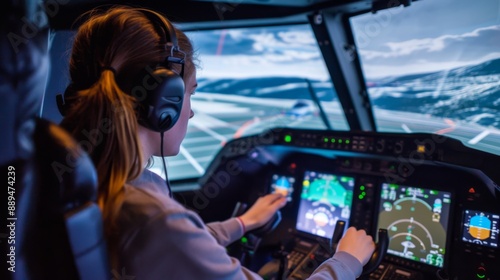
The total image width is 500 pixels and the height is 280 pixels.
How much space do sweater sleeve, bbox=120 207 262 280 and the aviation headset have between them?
0.24 m

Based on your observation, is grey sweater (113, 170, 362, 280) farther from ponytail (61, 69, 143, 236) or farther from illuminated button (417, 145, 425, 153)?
illuminated button (417, 145, 425, 153)

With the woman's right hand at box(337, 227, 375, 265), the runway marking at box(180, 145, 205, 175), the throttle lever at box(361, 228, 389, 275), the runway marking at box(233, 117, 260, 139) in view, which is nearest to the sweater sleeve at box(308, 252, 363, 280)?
the woman's right hand at box(337, 227, 375, 265)

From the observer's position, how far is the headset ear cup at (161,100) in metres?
0.89

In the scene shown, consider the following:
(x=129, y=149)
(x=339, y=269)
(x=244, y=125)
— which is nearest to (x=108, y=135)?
(x=129, y=149)

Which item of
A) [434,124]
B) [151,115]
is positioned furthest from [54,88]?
[434,124]

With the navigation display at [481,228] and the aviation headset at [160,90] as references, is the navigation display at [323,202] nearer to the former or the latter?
the navigation display at [481,228]

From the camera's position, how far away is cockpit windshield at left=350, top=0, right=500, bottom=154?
2.22 m

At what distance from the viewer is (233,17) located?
97.5 inches

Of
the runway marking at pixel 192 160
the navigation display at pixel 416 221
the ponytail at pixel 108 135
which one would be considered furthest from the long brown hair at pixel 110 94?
the runway marking at pixel 192 160

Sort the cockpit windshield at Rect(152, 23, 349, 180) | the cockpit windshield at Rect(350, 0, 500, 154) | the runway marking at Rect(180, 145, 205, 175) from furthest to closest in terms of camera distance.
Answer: the runway marking at Rect(180, 145, 205, 175), the cockpit windshield at Rect(152, 23, 349, 180), the cockpit windshield at Rect(350, 0, 500, 154)

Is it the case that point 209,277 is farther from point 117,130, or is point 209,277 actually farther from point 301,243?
point 301,243

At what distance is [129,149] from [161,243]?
0.21 meters

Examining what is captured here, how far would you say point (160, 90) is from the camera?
90 centimetres

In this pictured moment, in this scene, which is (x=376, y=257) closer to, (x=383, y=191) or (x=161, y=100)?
(x=383, y=191)
